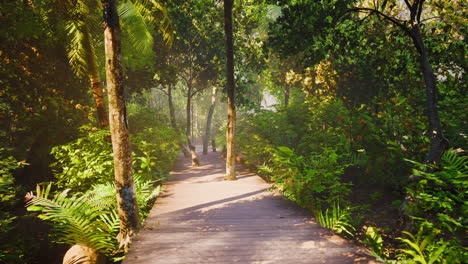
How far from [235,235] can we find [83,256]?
114 inches

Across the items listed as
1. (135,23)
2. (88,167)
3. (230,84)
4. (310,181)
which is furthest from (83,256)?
(135,23)

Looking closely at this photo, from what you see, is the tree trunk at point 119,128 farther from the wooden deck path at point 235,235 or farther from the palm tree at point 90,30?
the palm tree at point 90,30

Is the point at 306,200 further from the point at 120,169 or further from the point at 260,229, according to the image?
the point at 120,169

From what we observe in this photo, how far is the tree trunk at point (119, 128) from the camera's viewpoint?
15.1 feet

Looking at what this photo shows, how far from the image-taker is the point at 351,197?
30.5 ft

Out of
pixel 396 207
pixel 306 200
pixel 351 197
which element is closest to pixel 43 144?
pixel 306 200

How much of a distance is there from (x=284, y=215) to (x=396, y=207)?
447 cm

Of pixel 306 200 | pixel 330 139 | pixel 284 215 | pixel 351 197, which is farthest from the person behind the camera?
pixel 330 139

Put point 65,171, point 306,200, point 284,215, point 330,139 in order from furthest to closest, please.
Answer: point 330,139 < point 65,171 < point 306,200 < point 284,215

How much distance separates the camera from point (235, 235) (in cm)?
474

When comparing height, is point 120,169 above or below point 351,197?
above

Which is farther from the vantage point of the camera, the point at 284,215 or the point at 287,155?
the point at 287,155

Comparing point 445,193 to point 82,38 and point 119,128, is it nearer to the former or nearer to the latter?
point 119,128

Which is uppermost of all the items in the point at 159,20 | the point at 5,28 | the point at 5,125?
the point at 159,20
